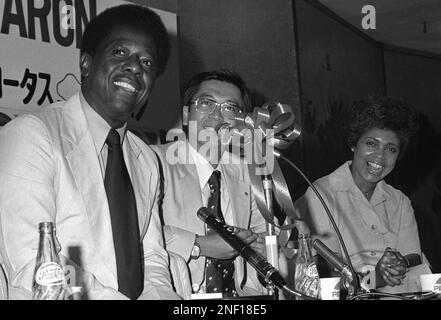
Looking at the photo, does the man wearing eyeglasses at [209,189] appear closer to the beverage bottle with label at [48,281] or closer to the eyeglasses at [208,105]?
the eyeglasses at [208,105]

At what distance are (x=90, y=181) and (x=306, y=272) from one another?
1.96 ft

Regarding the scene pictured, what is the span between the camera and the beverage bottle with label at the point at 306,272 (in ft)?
5.85

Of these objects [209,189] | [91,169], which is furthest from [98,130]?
[209,189]

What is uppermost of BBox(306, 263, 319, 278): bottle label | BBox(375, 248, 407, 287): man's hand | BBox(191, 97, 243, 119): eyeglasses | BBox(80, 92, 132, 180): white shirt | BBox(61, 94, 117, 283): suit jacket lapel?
BBox(191, 97, 243, 119): eyeglasses

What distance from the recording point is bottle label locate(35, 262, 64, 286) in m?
1.23

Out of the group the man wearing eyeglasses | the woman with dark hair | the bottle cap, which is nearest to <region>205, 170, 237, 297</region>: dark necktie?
the man wearing eyeglasses

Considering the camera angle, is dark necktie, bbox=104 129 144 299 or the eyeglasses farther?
the eyeglasses

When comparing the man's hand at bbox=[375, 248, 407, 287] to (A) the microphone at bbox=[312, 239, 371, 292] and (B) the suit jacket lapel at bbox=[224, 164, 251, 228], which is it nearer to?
(B) the suit jacket lapel at bbox=[224, 164, 251, 228]

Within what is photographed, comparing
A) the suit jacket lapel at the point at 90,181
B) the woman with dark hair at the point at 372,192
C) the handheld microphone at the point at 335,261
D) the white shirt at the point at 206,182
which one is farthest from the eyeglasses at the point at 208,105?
the handheld microphone at the point at 335,261

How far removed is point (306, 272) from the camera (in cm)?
179

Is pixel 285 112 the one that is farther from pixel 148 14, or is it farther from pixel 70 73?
pixel 70 73

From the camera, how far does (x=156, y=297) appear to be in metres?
1.85

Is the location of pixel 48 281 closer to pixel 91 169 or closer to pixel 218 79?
pixel 91 169

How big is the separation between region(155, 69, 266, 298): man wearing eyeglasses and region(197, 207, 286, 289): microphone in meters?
0.61
